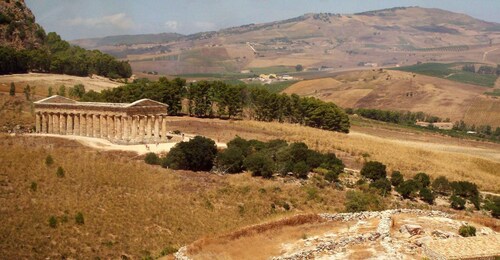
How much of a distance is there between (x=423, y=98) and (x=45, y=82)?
119162 mm

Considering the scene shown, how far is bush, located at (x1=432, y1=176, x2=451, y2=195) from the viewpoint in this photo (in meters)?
56.6

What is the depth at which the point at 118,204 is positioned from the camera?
36.3 meters

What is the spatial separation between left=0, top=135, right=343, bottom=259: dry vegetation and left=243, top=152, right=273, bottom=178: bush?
2837 mm

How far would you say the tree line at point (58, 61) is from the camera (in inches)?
4264

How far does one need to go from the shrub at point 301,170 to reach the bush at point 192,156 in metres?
8.46

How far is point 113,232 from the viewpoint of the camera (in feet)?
108

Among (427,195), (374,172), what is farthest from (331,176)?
(427,195)

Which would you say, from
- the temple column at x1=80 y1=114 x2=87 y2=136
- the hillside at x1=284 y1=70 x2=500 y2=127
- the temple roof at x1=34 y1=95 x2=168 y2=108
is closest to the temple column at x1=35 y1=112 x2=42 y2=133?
the temple roof at x1=34 y1=95 x2=168 y2=108

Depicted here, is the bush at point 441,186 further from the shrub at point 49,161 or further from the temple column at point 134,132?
the shrub at point 49,161

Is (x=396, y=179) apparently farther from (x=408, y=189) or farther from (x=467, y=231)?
(x=467, y=231)

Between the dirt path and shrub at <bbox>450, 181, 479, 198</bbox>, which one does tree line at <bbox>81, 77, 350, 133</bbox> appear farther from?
shrub at <bbox>450, 181, 479, 198</bbox>

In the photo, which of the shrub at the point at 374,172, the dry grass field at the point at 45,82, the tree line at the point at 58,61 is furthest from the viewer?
the tree line at the point at 58,61

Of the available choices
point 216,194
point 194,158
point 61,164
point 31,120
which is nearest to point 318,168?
point 194,158

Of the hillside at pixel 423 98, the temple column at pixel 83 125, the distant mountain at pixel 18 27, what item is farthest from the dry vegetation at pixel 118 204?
the hillside at pixel 423 98
